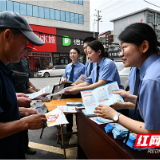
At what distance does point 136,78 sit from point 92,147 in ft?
2.94

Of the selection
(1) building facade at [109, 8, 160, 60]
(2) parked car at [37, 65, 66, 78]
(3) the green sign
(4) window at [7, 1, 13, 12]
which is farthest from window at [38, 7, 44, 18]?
(1) building facade at [109, 8, 160, 60]

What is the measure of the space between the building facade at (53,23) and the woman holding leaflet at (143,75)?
51.9 feet

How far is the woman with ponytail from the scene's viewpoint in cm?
213

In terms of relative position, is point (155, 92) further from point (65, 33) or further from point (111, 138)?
point (65, 33)

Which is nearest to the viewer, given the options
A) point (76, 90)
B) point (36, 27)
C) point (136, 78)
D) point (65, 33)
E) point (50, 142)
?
point (136, 78)

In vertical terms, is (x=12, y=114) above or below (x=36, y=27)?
below

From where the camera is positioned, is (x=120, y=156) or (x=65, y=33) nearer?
(x=120, y=156)

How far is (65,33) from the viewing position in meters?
18.4

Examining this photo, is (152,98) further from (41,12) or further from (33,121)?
(41,12)

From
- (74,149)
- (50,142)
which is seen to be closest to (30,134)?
(50,142)

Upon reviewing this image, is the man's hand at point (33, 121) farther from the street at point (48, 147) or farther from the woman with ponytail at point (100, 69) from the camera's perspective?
the street at point (48, 147)

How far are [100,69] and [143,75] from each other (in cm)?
121

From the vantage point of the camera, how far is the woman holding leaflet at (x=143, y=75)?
83 cm

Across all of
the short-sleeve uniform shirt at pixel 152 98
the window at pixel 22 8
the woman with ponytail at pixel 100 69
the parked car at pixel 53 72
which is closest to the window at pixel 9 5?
the window at pixel 22 8
